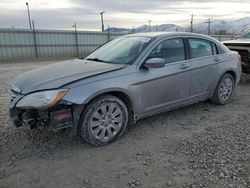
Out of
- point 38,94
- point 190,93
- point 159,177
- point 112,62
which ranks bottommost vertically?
point 159,177

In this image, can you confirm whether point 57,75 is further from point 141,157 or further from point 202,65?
point 202,65

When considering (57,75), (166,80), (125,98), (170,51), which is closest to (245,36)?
(170,51)

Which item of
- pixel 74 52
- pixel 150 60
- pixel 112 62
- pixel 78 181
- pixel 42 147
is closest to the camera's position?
pixel 78 181

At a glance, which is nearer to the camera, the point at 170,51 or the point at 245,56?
the point at 170,51

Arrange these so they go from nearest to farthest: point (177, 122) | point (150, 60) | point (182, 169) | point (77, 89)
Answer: point (182, 169)
point (77, 89)
point (150, 60)
point (177, 122)

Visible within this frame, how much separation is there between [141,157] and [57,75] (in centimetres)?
159

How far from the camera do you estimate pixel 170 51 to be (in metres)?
4.11

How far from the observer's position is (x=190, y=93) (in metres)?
4.38

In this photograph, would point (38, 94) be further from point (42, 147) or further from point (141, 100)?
point (141, 100)

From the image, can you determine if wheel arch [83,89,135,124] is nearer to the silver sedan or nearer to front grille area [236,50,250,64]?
the silver sedan

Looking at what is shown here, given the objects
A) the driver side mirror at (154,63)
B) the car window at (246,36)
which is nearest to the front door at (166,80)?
the driver side mirror at (154,63)

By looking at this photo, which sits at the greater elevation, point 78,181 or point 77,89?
point 77,89

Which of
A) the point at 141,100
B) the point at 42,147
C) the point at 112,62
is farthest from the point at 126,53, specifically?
the point at 42,147

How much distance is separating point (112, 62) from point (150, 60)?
0.63 m
